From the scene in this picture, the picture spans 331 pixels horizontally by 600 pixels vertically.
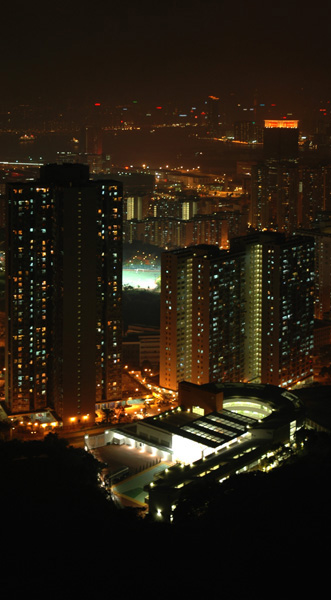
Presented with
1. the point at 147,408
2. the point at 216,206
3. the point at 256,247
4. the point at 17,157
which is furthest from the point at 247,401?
the point at 17,157

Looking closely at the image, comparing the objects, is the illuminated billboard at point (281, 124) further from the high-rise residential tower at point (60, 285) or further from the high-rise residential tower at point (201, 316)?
the high-rise residential tower at point (60, 285)

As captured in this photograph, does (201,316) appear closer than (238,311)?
Yes

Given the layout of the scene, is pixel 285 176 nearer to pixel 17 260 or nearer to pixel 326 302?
pixel 326 302

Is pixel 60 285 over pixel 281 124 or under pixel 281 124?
under

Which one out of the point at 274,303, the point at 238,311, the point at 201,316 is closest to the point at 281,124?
the point at 274,303

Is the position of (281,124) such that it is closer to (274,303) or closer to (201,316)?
(274,303)

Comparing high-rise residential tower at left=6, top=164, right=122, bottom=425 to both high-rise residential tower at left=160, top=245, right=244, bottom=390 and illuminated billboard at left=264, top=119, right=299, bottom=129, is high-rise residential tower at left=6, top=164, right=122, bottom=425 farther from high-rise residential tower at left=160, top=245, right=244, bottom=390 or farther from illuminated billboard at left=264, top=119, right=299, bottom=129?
illuminated billboard at left=264, top=119, right=299, bottom=129
